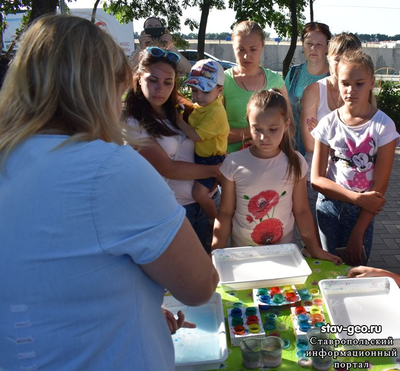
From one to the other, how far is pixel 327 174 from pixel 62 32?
70.8 inches

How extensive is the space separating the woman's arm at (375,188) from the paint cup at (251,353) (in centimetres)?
108

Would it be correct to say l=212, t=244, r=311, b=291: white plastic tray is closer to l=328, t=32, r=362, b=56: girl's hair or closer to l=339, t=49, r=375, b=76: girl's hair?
l=339, t=49, r=375, b=76: girl's hair

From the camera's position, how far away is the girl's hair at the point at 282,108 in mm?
2123

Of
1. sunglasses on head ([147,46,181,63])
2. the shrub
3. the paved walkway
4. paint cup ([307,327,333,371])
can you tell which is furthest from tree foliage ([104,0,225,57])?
paint cup ([307,327,333,371])

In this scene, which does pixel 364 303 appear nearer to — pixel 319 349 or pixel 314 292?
pixel 314 292

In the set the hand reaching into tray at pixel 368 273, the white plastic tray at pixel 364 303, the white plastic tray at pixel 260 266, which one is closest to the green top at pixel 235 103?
the white plastic tray at pixel 260 266

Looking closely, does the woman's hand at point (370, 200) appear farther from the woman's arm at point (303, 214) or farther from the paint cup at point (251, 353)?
the paint cup at point (251, 353)

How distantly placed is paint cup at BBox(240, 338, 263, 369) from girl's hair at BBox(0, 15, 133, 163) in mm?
790

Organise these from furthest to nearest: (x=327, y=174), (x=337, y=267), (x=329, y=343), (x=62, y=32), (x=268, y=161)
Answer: (x=327, y=174) → (x=268, y=161) → (x=337, y=267) → (x=329, y=343) → (x=62, y=32)

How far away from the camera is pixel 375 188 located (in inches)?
87.0

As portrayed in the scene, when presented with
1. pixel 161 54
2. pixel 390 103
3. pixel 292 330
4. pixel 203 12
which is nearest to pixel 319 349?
pixel 292 330

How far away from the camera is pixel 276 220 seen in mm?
2180

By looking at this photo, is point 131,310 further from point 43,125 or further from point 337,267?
point 337,267

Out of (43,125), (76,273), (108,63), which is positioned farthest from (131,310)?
(108,63)
